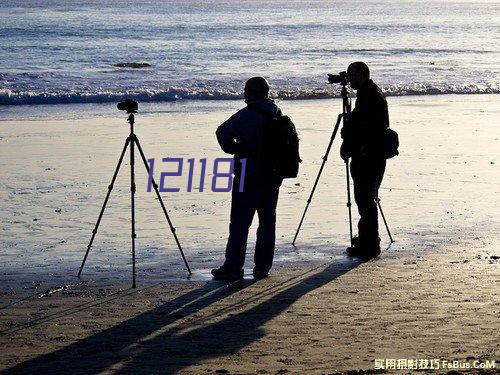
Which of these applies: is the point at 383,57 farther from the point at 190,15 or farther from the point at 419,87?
the point at 190,15

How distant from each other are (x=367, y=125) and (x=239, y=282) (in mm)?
1777

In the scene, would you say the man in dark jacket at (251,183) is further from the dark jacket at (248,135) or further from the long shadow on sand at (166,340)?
the long shadow on sand at (166,340)

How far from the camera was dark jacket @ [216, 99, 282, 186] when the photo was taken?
835 cm

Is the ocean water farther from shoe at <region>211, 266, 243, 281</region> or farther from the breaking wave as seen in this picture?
shoe at <region>211, 266, 243, 281</region>

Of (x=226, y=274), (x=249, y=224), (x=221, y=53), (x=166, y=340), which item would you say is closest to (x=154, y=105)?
(x=249, y=224)

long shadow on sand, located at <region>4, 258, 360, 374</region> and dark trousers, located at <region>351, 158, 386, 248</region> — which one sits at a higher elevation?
dark trousers, located at <region>351, 158, 386, 248</region>

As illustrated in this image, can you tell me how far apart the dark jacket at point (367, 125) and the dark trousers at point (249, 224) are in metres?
0.98

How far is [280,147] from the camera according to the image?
840 cm

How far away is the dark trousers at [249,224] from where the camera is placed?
336 inches

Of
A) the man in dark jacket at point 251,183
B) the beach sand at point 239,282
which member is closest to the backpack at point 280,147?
the man in dark jacket at point 251,183

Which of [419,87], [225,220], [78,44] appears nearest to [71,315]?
[225,220]

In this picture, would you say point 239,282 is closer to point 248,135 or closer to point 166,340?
point 248,135

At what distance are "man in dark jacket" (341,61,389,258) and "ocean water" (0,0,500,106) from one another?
16.4 meters

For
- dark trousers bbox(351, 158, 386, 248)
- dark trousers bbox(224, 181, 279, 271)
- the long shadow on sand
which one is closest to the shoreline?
dark trousers bbox(351, 158, 386, 248)
